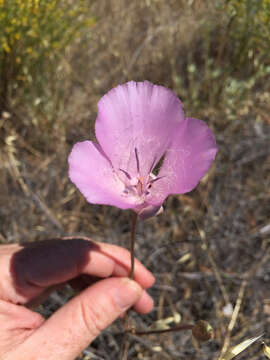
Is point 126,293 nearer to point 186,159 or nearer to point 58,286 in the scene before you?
point 58,286

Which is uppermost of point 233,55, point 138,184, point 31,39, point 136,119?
point 31,39

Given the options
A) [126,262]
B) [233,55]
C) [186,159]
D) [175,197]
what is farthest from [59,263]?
[233,55]

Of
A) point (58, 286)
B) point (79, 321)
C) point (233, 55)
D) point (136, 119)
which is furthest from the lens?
point (233, 55)

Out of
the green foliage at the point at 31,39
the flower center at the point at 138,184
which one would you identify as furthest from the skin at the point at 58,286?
the green foliage at the point at 31,39

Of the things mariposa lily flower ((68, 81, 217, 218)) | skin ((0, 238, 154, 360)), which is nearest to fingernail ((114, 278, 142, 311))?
skin ((0, 238, 154, 360))

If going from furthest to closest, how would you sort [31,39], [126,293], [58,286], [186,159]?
[31,39]
[58,286]
[126,293]
[186,159]

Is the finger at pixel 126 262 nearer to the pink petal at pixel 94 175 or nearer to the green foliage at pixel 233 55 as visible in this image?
the pink petal at pixel 94 175

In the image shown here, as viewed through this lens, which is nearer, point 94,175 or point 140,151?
point 94,175
